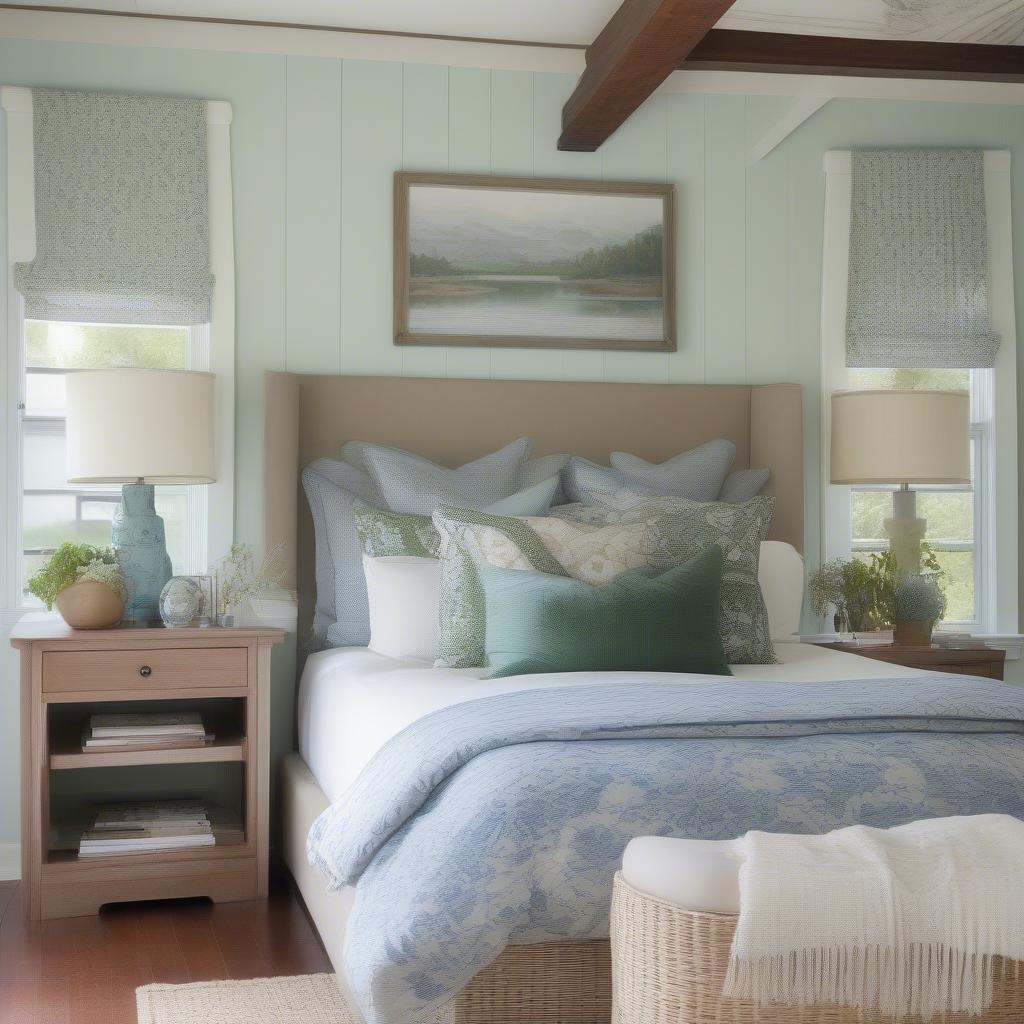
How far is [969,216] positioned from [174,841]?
3392 millimetres

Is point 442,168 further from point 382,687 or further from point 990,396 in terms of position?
point 990,396

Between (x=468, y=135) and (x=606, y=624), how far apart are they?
2.01m

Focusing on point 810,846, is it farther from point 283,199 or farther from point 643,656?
point 283,199

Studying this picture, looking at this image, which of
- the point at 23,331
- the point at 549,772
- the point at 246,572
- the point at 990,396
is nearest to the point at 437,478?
the point at 246,572

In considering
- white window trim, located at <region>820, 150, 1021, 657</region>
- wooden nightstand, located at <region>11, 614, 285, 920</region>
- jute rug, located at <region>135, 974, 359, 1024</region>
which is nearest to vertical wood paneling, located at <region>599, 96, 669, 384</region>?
white window trim, located at <region>820, 150, 1021, 657</region>

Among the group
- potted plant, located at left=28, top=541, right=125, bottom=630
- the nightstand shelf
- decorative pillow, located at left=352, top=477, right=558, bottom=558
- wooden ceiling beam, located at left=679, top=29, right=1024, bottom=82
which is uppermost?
wooden ceiling beam, located at left=679, top=29, right=1024, bottom=82

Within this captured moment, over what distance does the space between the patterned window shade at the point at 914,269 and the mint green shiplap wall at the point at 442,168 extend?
0.13m

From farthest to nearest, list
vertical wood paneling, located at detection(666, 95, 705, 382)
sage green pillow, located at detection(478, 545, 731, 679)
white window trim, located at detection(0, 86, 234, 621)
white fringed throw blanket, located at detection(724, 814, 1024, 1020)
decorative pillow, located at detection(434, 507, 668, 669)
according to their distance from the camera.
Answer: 1. vertical wood paneling, located at detection(666, 95, 705, 382)
2. white window trim, located at detection(0, 86, 234, 621)
3. decorative pillow, located at detection(434, 507, 668, 669)
4. sage green pillow, located at detection(478, 545, 731, 679)
5. white fringed throw blanket, located at detection(724, 814, 1024, 1020)

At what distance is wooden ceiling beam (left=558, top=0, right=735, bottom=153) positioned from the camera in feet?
9.62

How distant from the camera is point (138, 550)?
354 cm

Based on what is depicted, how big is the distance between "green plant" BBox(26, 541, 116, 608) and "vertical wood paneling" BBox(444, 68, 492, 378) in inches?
50.3

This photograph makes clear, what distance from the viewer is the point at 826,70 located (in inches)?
146

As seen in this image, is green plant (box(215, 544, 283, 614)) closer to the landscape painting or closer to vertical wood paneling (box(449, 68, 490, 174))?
the landscape painting

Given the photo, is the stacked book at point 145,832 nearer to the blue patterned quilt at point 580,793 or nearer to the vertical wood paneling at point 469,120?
the blue patterned quilt at point 580,793
